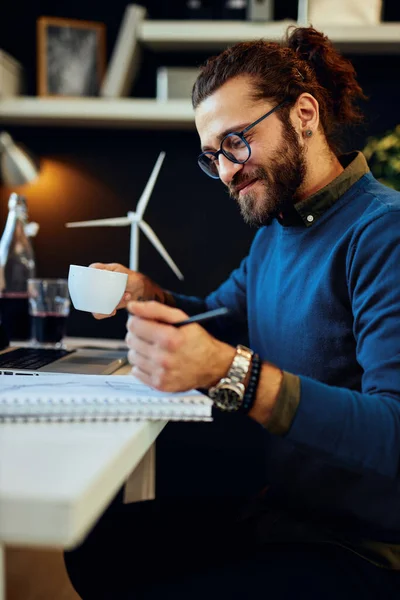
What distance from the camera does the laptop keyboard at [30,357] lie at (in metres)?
1.03

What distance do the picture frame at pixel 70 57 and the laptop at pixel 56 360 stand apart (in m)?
0.80

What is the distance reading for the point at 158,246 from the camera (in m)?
1.71

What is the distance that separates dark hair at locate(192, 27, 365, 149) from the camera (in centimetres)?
110

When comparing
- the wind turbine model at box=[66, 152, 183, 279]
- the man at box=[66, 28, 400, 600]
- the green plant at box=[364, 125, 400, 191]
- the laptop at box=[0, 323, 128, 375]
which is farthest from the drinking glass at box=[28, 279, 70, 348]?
the green plant at box=[364, 125, 400, 191]

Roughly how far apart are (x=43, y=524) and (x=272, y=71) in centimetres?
94

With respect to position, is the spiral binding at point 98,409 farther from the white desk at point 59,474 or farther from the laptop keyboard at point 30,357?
the laptop keyboard at point 30,357

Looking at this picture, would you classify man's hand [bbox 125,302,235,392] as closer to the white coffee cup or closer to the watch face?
the watch face

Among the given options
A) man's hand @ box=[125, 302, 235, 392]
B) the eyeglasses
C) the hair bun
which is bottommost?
man's hand @ box=[125, 302, 235, 392]

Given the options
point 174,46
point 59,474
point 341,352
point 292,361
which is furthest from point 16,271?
point 59,474

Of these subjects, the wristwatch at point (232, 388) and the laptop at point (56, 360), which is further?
the laptop at point (56, 360)

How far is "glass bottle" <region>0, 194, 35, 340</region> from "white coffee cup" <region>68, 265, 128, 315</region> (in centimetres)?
52

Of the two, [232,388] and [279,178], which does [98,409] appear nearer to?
[232,388]

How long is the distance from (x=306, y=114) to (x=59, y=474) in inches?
34.5

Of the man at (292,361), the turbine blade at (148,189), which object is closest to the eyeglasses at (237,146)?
the man at (292,361)
